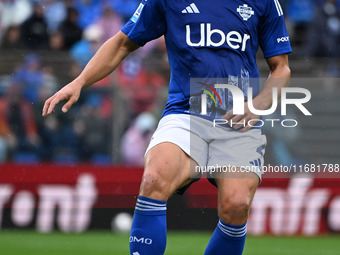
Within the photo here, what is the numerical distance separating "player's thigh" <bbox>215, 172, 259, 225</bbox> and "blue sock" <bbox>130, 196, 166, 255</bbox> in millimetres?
391

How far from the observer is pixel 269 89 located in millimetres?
4828

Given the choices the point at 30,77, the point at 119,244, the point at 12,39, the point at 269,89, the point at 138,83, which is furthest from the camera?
the point at 12,39

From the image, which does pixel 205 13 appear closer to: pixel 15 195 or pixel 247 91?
pixel 247 91

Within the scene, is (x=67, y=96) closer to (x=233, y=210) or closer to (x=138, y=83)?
(x=233, y=210)

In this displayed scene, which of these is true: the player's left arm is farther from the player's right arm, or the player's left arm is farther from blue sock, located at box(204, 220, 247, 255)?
the player's right arm

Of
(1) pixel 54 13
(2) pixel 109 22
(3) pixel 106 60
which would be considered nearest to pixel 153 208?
(3) pixel 106 60

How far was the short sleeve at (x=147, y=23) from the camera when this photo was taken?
4.83 meters

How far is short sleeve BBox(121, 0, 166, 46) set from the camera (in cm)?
483

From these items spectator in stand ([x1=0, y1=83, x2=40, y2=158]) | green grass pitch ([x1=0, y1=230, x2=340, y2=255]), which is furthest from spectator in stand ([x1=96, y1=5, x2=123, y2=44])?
green grass pitch ([x1=0, y1=230, x2=340, y2=255])

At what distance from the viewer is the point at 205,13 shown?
475 cm

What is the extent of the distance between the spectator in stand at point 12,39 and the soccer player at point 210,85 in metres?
6.50

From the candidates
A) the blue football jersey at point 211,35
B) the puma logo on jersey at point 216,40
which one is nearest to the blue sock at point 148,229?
the blue football jersey at point 211,35

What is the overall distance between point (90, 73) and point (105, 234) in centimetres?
479

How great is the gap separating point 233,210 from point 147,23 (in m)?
1.37
